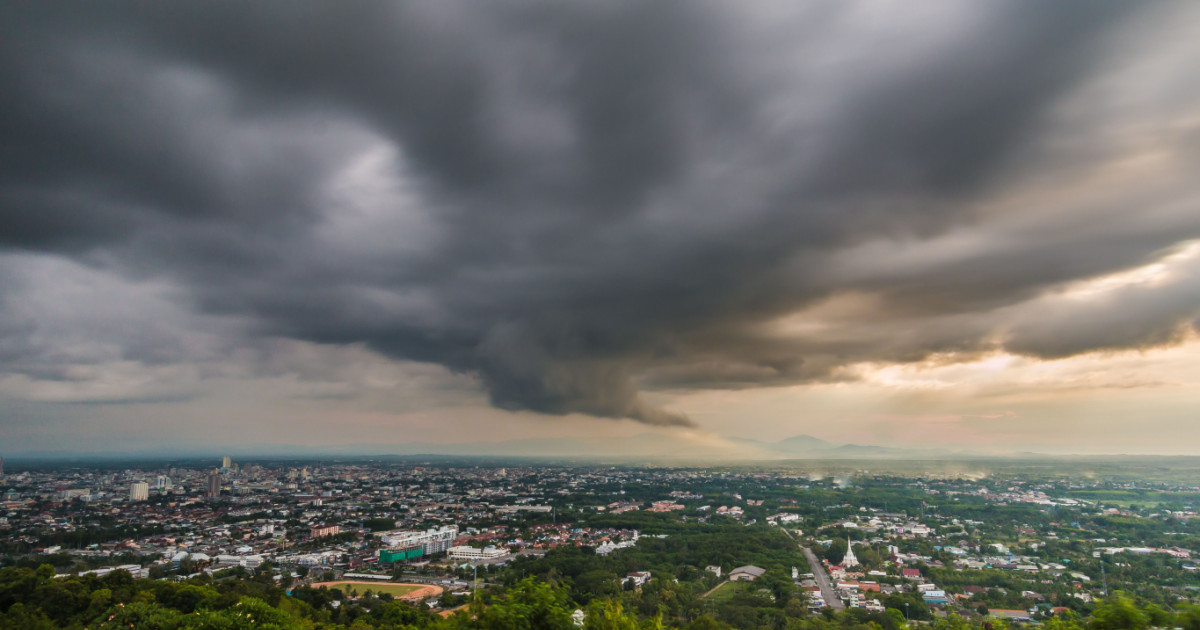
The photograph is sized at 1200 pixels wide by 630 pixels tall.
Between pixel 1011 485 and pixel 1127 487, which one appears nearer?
pixel 1127 487

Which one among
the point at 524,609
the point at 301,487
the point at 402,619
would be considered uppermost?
the point at 524,609

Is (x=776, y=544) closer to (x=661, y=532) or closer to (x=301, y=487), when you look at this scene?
(x=661, y=532)

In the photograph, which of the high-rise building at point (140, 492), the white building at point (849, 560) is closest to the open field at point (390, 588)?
the white building at point (849, 560)

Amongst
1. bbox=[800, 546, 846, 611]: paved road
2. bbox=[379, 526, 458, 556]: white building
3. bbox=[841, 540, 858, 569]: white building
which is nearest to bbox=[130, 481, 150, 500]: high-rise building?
bbox=[379, 526, 458, 556]: white building

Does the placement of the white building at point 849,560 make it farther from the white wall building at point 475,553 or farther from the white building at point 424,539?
the white building at point 424,539

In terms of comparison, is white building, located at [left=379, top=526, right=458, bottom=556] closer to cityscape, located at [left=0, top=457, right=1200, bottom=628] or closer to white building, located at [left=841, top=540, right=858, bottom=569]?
cityscape, located at [left=0, top=457, right=1200, bottom=628]

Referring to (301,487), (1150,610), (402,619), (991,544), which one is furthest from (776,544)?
(301,487)
